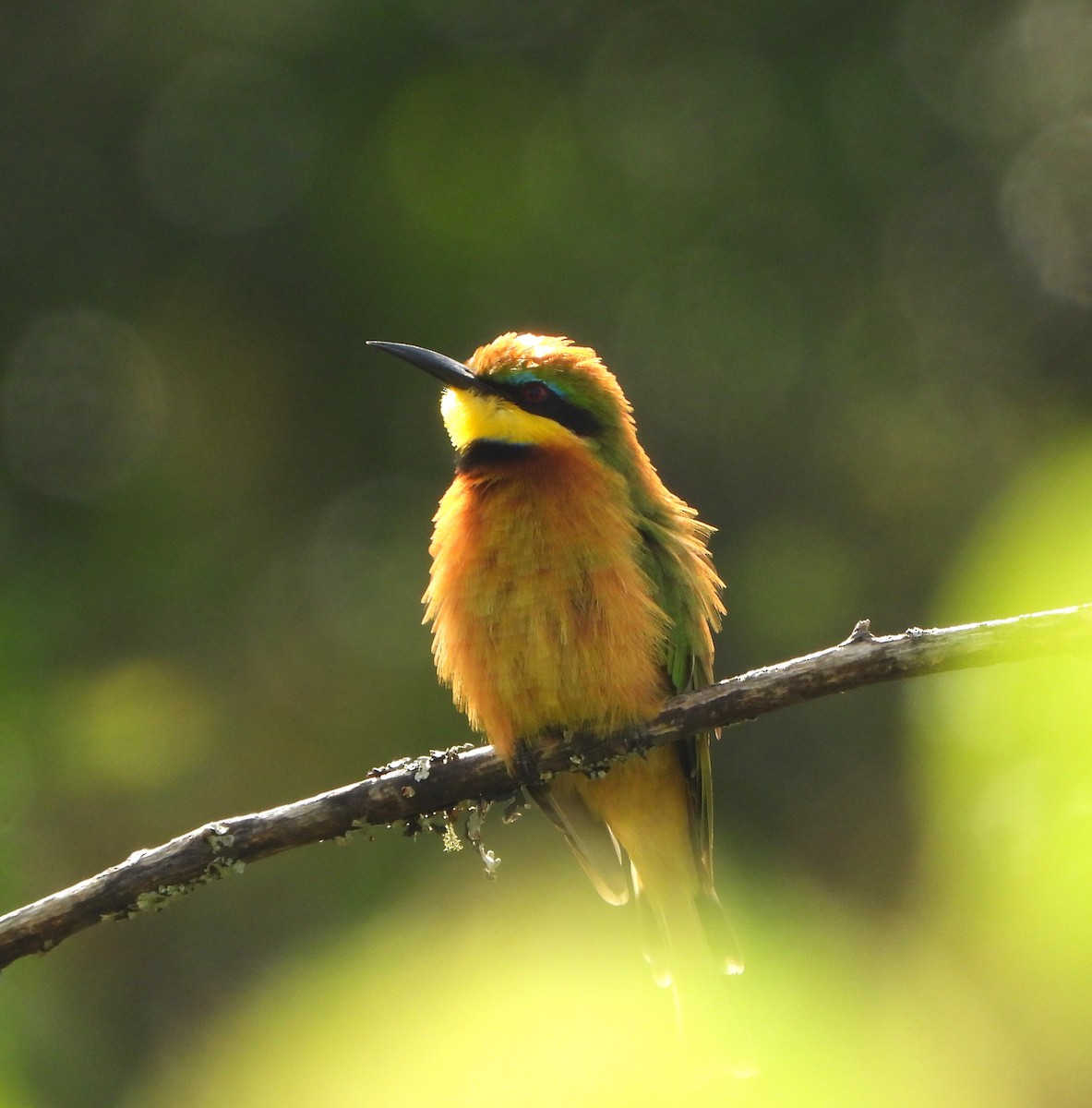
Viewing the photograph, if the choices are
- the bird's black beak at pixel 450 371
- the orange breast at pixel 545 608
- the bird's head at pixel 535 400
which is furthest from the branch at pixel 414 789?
the bird's black beak at pixel 450 371

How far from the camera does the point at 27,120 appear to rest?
23.9 ft

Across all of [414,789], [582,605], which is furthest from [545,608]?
[414,789]

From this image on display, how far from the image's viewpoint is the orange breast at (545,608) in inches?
121

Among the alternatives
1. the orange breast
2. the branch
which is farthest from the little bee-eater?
the branch

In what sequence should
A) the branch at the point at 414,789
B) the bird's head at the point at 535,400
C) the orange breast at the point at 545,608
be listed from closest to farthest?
the branch at the point at 414,789 < the orange breast at the point at 545,608 < the bird's head at the point at 535,400

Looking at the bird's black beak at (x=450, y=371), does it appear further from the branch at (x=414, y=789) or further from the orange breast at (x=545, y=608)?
the branch at (x=414, y=789)

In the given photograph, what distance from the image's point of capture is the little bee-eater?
10.2ft

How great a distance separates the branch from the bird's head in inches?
35.1

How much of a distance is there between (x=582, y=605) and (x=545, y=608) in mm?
82

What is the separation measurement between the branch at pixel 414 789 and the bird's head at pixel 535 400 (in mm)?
893

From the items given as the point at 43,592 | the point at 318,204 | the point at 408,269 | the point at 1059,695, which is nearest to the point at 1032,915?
the point at 1059,695

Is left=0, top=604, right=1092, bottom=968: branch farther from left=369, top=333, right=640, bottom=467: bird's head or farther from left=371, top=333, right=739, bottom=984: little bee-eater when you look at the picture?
left=369, top=333, right=640, bottom=467: bird's head

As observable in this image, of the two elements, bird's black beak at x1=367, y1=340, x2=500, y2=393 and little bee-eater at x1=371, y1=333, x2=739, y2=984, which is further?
bird's black beak at x1=367, y1=340, x2=500, y2=393

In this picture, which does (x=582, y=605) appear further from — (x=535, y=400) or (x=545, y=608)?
(x=535, y=400)
